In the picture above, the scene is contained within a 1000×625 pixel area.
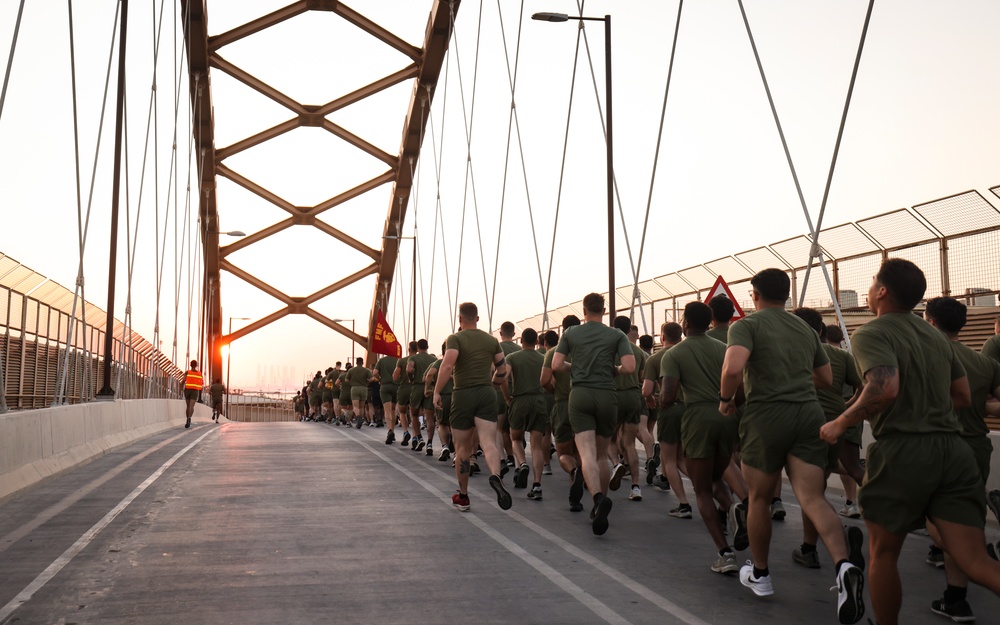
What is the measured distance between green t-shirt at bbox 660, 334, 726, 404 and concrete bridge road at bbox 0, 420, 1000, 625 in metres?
1.01

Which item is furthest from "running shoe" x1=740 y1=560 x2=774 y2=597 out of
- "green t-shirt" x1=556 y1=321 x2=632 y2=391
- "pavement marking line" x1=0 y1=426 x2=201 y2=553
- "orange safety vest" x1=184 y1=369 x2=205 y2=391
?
"orange safety vest" x1=184 y1=369 x2=205 y2=391

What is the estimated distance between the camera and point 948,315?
6172 mm

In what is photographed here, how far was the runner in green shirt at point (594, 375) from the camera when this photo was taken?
27.0 ft

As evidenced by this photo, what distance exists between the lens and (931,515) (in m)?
4.20

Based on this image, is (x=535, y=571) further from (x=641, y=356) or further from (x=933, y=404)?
(x=641, y=356)

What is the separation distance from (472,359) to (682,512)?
2.23m

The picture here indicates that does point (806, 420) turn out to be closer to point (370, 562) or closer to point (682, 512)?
point (370, 562)

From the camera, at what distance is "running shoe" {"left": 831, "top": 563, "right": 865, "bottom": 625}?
4484 mm

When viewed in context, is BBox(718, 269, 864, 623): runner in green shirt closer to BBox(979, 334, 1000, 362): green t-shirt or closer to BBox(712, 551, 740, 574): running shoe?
BBox(712, 551, 740, 574): running shoe

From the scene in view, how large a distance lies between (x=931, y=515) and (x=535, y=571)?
2.51 m

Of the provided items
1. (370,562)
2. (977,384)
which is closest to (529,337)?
(370,562)

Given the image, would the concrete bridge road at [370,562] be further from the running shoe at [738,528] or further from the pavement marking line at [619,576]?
the running shoe at [738,528]

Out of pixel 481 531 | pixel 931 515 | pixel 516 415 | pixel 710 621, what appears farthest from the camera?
pixel 516 415

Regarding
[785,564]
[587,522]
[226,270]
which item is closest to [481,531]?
[587,522]
